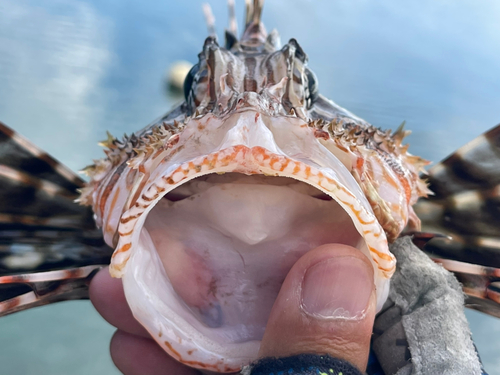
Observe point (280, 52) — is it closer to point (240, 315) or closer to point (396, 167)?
point (396, 167)

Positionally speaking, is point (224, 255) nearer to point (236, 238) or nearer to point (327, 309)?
point (236, 238)

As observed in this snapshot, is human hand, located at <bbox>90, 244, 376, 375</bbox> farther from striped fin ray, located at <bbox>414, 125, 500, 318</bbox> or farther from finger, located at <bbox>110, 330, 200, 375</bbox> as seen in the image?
striped fin ray, located at <bbox>414, 125, 500, 318</bbox>

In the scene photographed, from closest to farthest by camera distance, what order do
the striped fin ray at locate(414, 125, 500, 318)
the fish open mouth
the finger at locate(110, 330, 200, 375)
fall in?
the fish open mouth
the finger at locate(110, 330, 200, 375)
the striped fin ray at locate(414, 125, 500, 318)

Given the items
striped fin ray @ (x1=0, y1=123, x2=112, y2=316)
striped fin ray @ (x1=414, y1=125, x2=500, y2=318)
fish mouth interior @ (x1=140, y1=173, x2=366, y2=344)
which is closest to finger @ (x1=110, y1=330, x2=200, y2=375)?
striped fin ray @ (x1=0, y1=123, x2=112, y2=316)

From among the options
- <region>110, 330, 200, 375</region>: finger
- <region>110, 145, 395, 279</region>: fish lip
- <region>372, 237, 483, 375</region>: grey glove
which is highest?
<region>110, 145, 395, 279</region>: fish lip

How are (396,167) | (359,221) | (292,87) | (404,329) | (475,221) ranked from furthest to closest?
(475,221) → (292,87) → (396,167) → (404,329) → (359,221)

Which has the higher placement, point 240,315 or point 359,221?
point 359,221

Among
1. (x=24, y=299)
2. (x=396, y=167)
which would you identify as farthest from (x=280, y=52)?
(x=24, y=299)
